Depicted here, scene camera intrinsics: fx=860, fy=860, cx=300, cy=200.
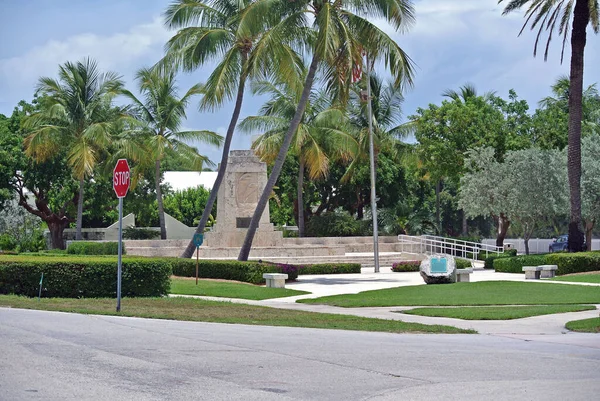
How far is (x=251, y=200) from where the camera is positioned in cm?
4384

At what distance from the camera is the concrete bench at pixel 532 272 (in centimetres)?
3180

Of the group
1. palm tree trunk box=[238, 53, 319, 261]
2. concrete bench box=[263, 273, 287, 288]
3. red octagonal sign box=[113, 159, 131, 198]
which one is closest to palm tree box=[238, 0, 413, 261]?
palm tree trunk box=[238, 53, 319, 261]

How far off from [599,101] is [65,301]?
49.1 m

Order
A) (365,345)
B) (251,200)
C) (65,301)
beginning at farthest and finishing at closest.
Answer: (251,200), (65,301), (365,345)

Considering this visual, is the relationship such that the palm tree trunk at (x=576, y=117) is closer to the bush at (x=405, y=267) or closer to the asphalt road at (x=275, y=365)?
the bush at (x=405, y=267)

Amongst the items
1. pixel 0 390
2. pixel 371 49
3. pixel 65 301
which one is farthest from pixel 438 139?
pixel 0 390

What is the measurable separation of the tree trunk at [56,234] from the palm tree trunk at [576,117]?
3148 cm

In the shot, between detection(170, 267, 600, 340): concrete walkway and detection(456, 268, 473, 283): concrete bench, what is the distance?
68.9 inches

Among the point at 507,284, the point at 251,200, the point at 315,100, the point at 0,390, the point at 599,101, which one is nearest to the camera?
the point at 0,390

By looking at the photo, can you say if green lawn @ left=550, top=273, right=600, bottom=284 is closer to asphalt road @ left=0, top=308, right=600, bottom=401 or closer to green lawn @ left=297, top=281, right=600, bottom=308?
green lawn @ left=297, top=281, right=600, bottom=308

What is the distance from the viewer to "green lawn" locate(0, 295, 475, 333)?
1631 cm

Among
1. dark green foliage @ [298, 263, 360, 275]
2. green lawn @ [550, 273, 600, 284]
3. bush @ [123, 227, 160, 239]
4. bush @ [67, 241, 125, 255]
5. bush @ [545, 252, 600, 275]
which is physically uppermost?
bush @ [123, 227, 160, 239]

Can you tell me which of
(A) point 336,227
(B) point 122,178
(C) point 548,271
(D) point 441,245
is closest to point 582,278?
(C) point 548,271

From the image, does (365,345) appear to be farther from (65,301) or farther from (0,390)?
(65,301)
